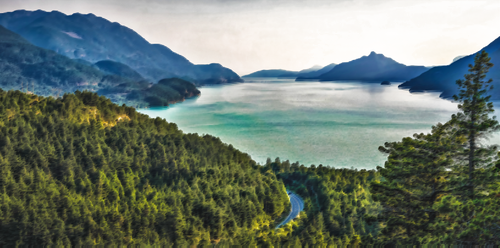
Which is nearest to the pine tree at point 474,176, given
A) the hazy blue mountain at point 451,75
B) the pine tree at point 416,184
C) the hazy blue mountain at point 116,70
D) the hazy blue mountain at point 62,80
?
the pine tree at point 416,184

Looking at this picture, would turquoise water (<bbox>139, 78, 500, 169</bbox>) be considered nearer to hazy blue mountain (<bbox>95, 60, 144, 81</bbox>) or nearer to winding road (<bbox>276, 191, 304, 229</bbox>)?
winding road (<bbox>276, 191, 304, 229</bbox>)

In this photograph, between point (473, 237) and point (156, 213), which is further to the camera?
point (156, 213)

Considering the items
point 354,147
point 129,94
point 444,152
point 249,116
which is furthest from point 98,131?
point 129,94

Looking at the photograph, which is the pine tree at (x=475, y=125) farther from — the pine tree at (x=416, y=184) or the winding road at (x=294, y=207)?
the winding road at (x=294, y=207)

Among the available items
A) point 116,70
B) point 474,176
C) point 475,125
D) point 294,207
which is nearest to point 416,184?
point 474,176

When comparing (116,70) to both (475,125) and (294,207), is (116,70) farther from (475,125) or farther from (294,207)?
(475,125)

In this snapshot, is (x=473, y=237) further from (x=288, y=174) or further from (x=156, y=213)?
(x=288, y=174)
